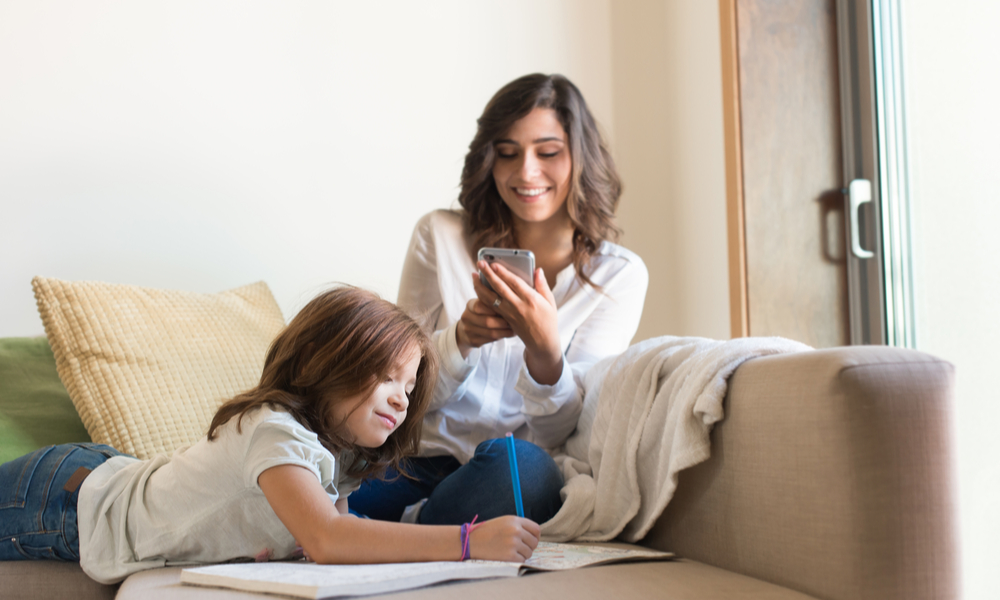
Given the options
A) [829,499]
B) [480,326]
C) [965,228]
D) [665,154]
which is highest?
[665,154]

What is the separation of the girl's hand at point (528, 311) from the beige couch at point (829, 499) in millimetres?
426

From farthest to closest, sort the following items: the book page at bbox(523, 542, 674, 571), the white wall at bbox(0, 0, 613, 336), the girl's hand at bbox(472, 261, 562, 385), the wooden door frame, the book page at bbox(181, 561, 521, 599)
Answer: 1. the wooden door frame
2. the white wall at bbox(0, 0, 613, 336)
3. the girl's hand at bbox(472, 261, 562, 385)
4. the book page at bbox(523, 542, 674, 571)
5. the book page at bbox(181, 561, 521, 599)

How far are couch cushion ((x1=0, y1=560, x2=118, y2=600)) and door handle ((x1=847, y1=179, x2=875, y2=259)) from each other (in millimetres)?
1657

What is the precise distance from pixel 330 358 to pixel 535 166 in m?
0.68

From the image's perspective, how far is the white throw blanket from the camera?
875mm

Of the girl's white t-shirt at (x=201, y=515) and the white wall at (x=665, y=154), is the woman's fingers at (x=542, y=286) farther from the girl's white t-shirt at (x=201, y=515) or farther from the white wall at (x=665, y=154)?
the white wall at (x=665, y=154)

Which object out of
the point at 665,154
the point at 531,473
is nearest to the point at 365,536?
the point at 531,473

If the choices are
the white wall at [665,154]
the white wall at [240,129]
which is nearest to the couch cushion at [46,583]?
the white wall at [240,129]

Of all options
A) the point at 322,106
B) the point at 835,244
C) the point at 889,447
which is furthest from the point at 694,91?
the point at 889,447

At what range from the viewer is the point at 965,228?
1612 millimetres

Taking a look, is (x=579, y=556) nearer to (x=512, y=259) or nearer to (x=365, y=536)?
(x=365, y=536)

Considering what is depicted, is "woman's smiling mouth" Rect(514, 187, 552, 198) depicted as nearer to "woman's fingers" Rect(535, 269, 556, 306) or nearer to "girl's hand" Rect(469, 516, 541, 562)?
"woman's fingers" Rect(535, 269, 556, 306)

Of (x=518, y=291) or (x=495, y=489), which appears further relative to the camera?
(x=518, y=291)

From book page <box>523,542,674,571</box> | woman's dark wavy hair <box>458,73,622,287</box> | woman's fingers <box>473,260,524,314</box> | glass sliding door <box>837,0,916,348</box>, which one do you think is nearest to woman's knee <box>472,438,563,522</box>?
book page <box>523,542,674,571</box>
